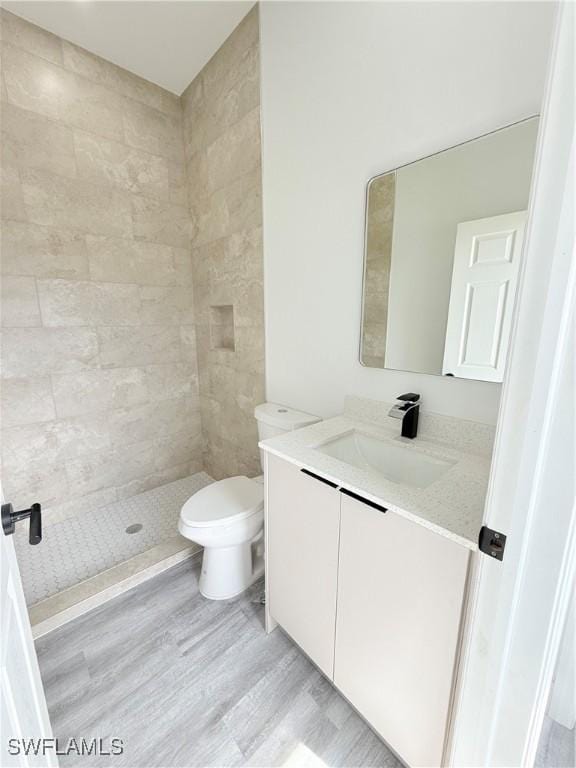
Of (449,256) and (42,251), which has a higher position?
(42,251)

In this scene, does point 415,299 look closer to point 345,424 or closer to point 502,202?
point 502,202

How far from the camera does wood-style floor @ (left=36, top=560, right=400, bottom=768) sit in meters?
1.04

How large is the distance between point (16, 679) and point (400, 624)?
87 cm

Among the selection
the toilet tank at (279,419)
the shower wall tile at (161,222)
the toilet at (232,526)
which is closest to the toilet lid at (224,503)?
the toilet at (232,526)

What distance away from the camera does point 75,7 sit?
162cm

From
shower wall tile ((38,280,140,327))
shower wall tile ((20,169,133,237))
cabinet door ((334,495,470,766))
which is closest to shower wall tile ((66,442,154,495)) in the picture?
shower wall tile ((38,280,140,327))

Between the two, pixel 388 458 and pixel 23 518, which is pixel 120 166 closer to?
pixel 23 518

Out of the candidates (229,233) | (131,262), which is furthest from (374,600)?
(131,262)

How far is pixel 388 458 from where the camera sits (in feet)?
4.09

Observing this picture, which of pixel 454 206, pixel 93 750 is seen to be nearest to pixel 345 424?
pixel 454 206

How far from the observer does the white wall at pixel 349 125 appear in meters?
0.96

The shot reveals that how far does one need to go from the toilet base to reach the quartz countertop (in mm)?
733

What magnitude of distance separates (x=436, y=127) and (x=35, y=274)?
7.04ft

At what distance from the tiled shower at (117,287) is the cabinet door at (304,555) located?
0.90m
